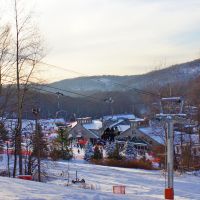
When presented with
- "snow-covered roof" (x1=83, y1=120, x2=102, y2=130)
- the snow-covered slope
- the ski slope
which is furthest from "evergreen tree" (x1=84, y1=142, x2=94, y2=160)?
"snow-covered roof" (x1=83, y1=120, x2=102, y2=130)

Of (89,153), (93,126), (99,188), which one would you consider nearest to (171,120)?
(99,188)

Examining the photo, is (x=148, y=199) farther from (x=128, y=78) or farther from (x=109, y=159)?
(x=128, y=78)

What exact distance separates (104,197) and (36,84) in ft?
45.1

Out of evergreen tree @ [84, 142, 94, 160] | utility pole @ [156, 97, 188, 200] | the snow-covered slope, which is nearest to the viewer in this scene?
the snow-covered slope

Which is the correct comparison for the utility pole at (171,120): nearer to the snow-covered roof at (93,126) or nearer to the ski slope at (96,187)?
the ski slope at (96,187)

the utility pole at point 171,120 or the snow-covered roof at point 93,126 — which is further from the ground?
the snow-covered roof at point 93,126

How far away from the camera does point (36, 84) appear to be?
2356cm

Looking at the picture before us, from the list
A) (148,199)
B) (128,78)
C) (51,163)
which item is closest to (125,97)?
(128,78)

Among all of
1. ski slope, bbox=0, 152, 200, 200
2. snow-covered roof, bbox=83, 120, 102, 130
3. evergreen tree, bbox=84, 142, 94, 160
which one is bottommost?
ski slope, bbox=0, 152, 200, 200

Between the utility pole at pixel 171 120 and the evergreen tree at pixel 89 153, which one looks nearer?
the utility pole at pixel 171 120

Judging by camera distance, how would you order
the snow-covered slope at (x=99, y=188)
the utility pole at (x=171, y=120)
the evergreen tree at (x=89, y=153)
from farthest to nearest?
the evergreen tree at (x=89, y=153), the utility pole at (x=171, y=120), the snow-covered slope at (x=99, y=188)

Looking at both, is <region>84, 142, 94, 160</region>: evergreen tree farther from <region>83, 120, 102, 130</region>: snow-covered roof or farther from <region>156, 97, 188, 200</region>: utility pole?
<region>83, 120, 102, 130</region>: snow-covered roof

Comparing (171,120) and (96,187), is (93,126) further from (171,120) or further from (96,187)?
(171,120)

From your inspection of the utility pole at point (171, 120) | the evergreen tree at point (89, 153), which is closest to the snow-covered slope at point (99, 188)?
the utility pole at point (171, 120)
